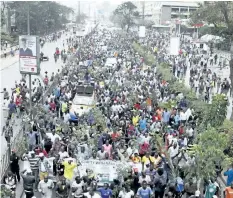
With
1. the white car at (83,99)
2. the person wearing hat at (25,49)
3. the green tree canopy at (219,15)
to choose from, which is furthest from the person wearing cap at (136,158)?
the green tree canopy at (219,15)

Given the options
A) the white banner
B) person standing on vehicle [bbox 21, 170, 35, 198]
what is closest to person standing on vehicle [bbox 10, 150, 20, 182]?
person standing on vehicle [bbox 21, 170, 35, 198]

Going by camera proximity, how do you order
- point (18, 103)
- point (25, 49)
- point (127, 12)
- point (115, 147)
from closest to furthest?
point (115, 147) → point (25, 49) → point (18, 103) → point (127, 12)

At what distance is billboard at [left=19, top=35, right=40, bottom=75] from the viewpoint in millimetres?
15983

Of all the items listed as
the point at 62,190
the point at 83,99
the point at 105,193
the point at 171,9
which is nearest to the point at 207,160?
the point at 105,193

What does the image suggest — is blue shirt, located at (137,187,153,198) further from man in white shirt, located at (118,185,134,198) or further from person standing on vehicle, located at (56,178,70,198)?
person standing on vehicle, located at (56,178,70,198)

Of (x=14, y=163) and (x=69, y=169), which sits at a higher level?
(x=69, y=169)

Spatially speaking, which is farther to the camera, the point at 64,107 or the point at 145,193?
the point at 64,107

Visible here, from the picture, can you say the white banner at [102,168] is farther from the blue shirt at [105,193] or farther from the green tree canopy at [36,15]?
the green tree canopy at [36,15]

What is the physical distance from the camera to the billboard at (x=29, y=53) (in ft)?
52.4

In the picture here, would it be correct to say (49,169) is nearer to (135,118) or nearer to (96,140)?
(96,140)

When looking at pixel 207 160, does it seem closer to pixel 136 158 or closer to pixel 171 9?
pixel 136 158

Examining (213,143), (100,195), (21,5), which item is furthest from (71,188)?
(21,5)

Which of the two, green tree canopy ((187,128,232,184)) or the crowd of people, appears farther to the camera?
green tree canopy ((187,128,232,184))

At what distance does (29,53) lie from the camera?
1625 cm
